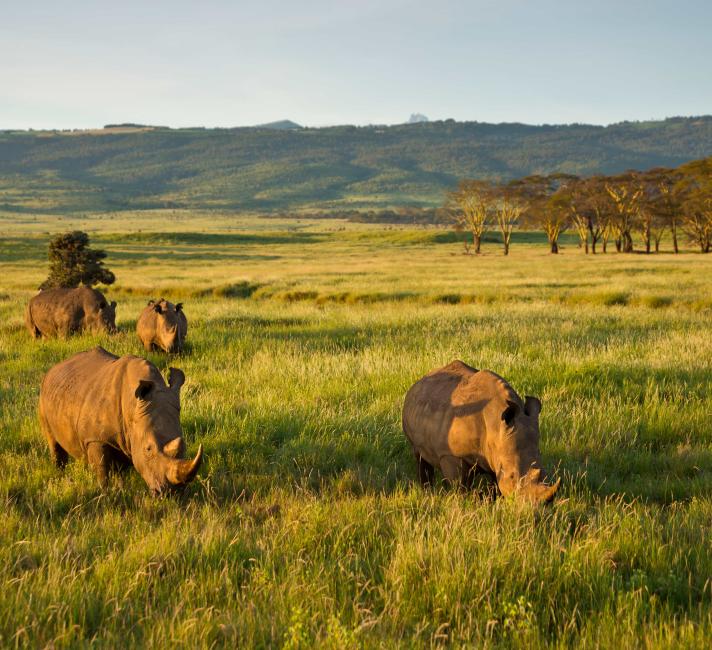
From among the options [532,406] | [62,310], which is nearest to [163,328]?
[62,310]

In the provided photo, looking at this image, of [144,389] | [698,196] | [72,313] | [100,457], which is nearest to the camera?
[144,389]

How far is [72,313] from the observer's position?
48.2 ft

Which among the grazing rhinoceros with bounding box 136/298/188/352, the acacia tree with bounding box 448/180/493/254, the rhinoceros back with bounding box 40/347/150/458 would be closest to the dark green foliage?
the grazing rhinoceros with bounding box 136/298/188/352

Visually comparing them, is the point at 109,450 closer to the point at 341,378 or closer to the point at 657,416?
the point at 341,378

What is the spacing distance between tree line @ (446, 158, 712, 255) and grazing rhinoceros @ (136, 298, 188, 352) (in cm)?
5781

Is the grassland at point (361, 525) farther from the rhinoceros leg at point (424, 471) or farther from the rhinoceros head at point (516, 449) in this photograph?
the rhinoceros head at point (516, 449)

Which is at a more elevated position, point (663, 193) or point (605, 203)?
point (663, 193)

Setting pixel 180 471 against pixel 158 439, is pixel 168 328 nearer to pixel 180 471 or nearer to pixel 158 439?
pixel 158 439

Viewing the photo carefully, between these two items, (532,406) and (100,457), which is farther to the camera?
(100,457)

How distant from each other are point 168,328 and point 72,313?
3.74 meters

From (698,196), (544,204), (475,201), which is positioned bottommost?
(698,196)

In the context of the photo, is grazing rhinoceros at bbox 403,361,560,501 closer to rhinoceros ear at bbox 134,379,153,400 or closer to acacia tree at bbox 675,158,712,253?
rhinoceros ear at bbox 134,379,153,400

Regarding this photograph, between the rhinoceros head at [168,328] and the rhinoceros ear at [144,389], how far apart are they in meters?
7.18

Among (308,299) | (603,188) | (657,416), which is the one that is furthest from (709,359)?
(603,188)
